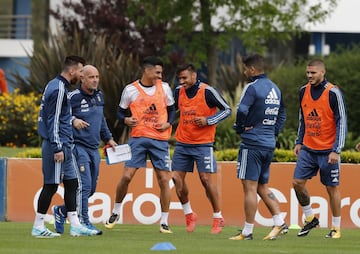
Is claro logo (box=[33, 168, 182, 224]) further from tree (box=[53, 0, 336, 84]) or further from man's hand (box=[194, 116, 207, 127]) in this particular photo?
tree (box=[53, 0, 336, 84])

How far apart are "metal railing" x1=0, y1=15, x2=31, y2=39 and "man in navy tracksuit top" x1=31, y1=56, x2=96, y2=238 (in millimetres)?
33860

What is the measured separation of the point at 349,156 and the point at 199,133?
12.7 ft

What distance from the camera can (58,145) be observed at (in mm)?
13477

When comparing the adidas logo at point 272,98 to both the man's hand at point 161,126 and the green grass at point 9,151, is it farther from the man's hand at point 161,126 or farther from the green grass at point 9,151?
the green grass at point 9,151

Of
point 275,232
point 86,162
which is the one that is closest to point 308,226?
point 275,232

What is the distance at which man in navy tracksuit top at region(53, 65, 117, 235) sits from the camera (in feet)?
48.5

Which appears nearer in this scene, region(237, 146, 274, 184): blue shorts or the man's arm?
region(237, 146, 274, 184): blue shorts

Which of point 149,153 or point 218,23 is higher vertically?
point 218,23

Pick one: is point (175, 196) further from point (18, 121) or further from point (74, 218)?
point (18, 121)

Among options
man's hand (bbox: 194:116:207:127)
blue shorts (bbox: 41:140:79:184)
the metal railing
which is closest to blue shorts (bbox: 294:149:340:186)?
man's hand (bbox: 194:116:207:127)

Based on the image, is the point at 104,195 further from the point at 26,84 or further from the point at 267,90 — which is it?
the point at 26,84

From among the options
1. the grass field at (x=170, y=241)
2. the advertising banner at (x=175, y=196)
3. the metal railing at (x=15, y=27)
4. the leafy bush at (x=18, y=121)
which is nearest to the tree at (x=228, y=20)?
the leafy bush at (x=18, y=121)

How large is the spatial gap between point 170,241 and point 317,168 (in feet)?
7.23

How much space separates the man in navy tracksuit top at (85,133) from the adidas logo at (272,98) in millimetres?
2233
